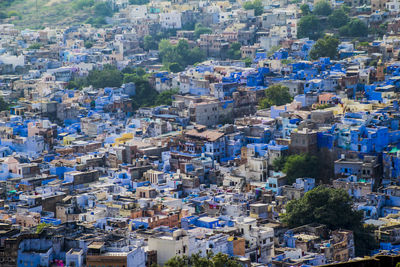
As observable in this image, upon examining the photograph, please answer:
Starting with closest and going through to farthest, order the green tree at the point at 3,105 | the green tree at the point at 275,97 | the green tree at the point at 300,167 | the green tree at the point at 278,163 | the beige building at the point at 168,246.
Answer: the beige building at the point at 168,246, the green tree at the point at 300,167, the green tree at the point at 278,163, the green tree at the point at 275,97, the green tree at the point at 3,105

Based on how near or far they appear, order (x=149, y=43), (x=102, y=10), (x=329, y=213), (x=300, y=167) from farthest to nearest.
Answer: (x=102, y=10), (x=149, y=43), (x=300, y=167), (x=329, y=213)

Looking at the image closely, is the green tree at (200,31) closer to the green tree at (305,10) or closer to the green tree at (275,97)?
the green tree at (305,10)

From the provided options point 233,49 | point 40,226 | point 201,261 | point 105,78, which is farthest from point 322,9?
point 201,261

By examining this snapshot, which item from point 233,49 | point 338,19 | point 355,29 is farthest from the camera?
point 233,49

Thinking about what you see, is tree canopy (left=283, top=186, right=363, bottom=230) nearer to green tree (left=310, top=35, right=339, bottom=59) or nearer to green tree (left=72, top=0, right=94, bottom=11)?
green tree (left=310, top=35, right=339, bottom=59)

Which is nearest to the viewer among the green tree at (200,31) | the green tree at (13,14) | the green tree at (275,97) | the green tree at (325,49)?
the green tree at (275,97)

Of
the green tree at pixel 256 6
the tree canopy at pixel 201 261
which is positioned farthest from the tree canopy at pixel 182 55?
the tree canopy at pixel 201 261

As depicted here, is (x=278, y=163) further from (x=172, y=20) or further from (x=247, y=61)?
(x=172, y=20)
